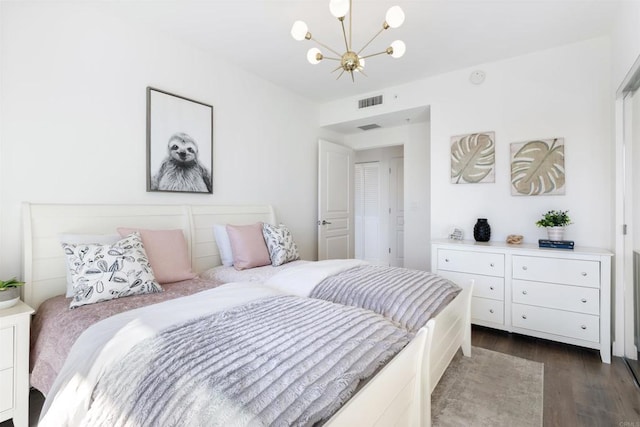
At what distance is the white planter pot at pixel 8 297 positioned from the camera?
1.59m

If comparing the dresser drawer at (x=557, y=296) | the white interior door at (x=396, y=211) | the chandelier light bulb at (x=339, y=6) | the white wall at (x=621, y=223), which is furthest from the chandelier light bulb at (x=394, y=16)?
the white interior door at (x=396, y=211)

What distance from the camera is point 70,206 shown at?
2096 millimetres

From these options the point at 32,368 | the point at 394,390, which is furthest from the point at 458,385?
the point at 32,368

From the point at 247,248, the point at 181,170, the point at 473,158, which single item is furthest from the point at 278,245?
the point at 473,158

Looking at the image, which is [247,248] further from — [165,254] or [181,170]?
[181,170]

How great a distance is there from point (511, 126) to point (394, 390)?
3049 mm

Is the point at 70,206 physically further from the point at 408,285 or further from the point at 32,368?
the point at 408,285

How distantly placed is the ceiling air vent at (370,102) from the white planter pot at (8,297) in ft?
12.3

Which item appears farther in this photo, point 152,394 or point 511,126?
point 511,126

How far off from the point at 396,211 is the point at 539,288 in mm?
3549

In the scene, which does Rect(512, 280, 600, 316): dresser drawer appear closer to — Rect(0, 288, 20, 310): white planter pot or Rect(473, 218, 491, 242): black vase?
Rect(473, 218, 491, 242): black vase

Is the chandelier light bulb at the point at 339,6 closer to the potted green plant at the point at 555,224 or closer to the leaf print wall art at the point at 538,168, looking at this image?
the leaf print wall art at the point at 538,168

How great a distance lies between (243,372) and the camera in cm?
91

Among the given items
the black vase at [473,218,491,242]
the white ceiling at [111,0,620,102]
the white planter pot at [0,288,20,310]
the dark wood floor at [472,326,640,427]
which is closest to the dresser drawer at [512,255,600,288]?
the black vase at [473,218,491,242]
